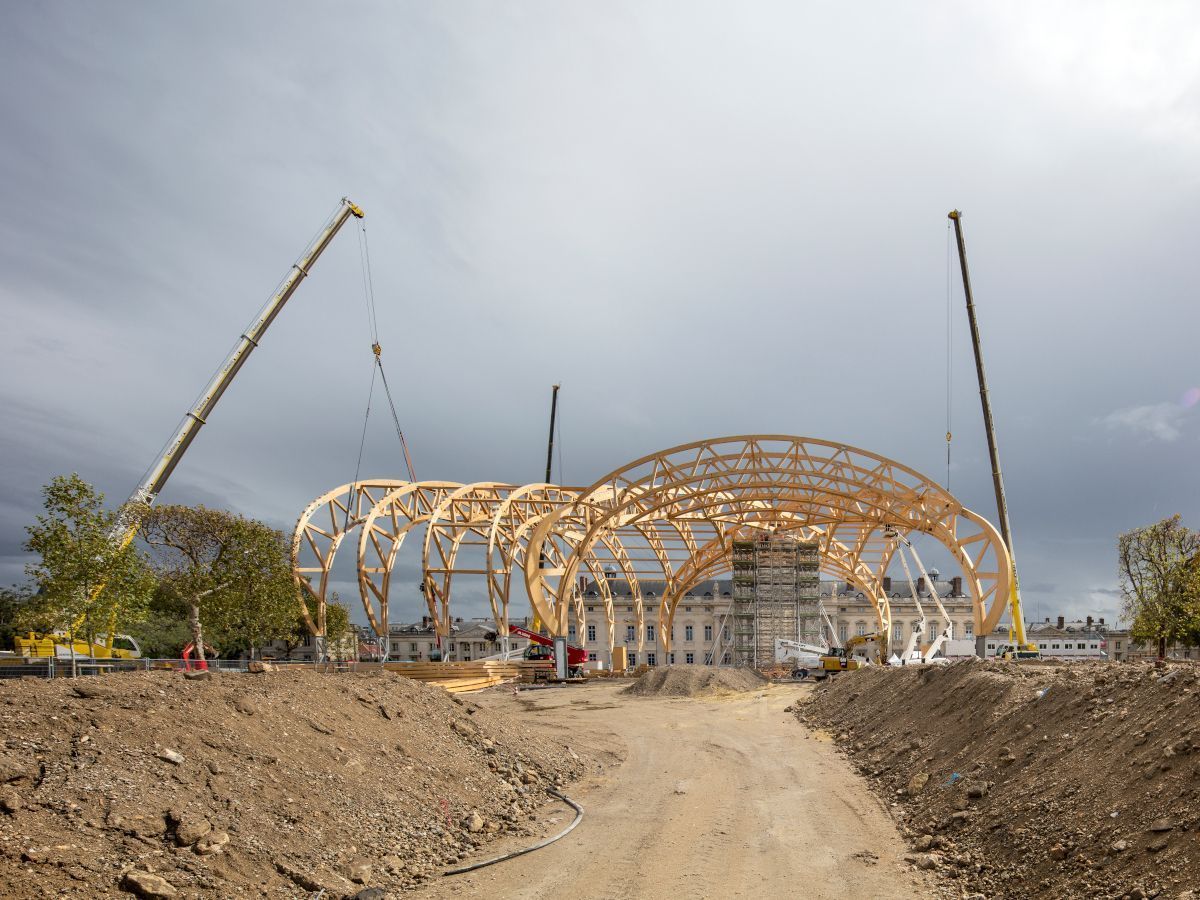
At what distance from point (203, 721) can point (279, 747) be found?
1057mm

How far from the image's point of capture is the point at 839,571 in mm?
60812

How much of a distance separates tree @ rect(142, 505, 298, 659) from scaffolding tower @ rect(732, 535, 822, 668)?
27.3m

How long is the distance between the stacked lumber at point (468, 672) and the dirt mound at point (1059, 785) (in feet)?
Result: 77.8

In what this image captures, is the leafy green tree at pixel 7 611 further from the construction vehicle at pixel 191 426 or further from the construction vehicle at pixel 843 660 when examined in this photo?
the construction vehicle at pixel 843 660

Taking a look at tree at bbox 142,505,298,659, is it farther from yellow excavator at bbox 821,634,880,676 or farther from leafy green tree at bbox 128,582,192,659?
yellow excavator at bbox 821,634,880,676

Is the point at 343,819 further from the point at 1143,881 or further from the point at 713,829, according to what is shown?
the point at 1143,881

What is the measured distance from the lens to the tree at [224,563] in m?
38.0

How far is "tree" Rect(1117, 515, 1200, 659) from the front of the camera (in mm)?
29547

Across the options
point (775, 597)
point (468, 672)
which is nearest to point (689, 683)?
point (468, 672)

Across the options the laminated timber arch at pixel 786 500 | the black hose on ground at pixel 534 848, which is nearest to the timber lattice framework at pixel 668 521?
the laminated timber arch at pixel 786 500

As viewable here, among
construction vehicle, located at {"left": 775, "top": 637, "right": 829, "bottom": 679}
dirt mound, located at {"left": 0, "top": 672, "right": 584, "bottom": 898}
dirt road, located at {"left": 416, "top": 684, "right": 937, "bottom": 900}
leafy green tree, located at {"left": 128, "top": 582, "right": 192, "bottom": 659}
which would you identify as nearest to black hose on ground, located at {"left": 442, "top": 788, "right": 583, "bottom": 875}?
dirt road, located at {"left": 416, "top": 684, "right": 937, "bottom": 900}

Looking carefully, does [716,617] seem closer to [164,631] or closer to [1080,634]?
[1080,634]

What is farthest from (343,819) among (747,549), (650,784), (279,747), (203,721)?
(747,549)

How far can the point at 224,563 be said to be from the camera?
126 feet
